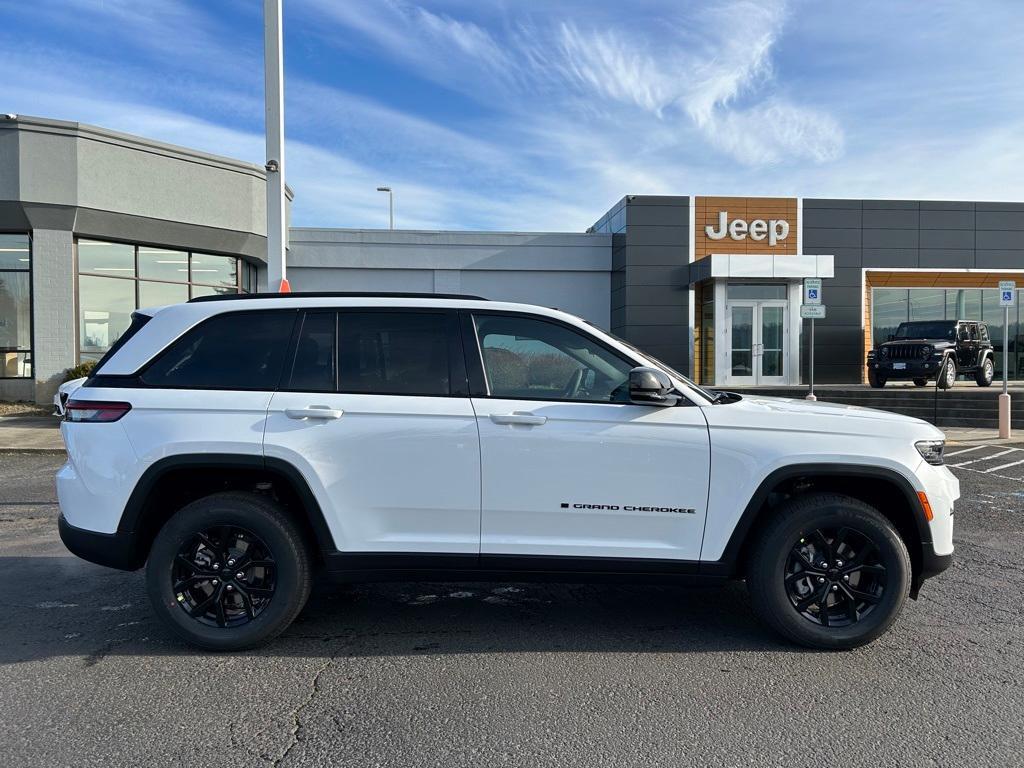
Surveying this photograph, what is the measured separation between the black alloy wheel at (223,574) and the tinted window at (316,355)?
83cm

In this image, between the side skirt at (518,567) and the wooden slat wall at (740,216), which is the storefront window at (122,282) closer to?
the wooden slat wall at (740,216)

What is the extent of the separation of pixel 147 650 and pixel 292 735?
137cm

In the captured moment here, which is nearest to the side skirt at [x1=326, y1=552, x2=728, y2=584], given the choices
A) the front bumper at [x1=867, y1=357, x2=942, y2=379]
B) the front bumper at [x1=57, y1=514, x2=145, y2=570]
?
the front bumper at [x1=57, y1=514, x2=145, y2=570]

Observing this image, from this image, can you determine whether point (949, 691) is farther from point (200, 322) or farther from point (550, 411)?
point (200, 322)

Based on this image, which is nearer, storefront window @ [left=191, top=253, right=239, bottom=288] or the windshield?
the windshield

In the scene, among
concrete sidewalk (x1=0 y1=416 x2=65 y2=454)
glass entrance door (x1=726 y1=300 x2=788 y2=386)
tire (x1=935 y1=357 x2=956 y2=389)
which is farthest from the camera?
glass entrance door (x1=726 y1=300 x2=788 y2=386)

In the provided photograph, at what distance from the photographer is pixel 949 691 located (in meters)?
3.62

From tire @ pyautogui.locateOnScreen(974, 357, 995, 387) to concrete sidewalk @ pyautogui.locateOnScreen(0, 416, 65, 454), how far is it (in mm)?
21497

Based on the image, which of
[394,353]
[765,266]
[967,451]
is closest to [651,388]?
[394,353]

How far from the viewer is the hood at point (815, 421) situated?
3992mm

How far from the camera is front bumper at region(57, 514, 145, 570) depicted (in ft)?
13.2

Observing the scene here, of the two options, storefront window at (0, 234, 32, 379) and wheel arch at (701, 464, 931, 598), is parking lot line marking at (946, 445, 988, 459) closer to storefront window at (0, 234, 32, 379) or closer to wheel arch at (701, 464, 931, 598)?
wheel arch at (701, 464, 931, 598)

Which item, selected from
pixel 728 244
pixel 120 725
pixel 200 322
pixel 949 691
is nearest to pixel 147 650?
pixel 120 725

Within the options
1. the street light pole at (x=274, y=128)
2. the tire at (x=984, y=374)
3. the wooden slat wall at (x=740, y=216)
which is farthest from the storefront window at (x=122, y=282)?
the tire at (x=984, y=374)
